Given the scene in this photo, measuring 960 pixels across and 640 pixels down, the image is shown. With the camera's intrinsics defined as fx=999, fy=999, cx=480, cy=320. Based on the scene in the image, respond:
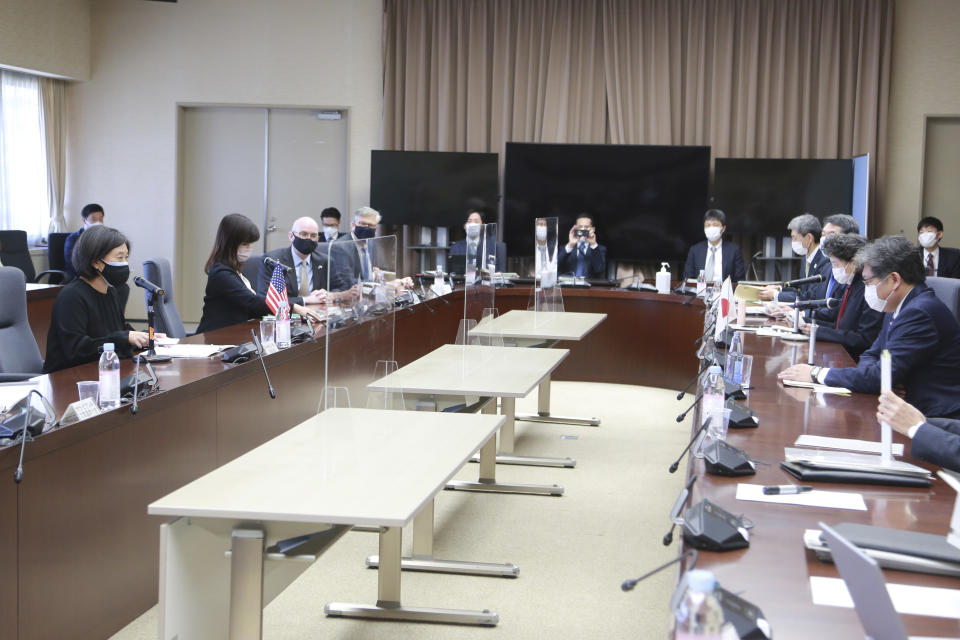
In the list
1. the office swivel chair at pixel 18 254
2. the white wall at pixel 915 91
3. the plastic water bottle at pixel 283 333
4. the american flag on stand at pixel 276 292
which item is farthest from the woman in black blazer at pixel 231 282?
the white wall at pixel 915 91

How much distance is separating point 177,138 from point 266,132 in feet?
2.91

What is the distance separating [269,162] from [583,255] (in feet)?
11.3

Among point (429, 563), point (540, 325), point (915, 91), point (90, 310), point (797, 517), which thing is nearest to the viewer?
point (797, 517)

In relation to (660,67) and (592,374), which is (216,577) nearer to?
(592,374)

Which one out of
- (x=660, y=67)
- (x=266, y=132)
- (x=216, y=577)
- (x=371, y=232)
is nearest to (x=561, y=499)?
(x=216, y=577)

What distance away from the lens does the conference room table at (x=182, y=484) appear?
6.19ft

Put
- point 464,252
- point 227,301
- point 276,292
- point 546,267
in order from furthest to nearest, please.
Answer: point 464,252, point 546,267, point 227,301, point 276,292

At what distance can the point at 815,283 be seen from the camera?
20.5 ft

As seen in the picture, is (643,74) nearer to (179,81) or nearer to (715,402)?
(179,81)

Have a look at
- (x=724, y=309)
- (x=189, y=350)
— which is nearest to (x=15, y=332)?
(x=189, y=350)

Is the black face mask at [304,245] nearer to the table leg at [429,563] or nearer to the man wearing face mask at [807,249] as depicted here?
the table leg at [429,563]

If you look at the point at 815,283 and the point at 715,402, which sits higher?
the point at 815,283

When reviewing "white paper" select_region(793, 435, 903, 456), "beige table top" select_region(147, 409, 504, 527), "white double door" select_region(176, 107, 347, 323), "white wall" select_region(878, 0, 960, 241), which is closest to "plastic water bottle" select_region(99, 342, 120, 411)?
"beige table top" select_region(147, 409, 504, 527)

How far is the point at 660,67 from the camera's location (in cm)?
923
